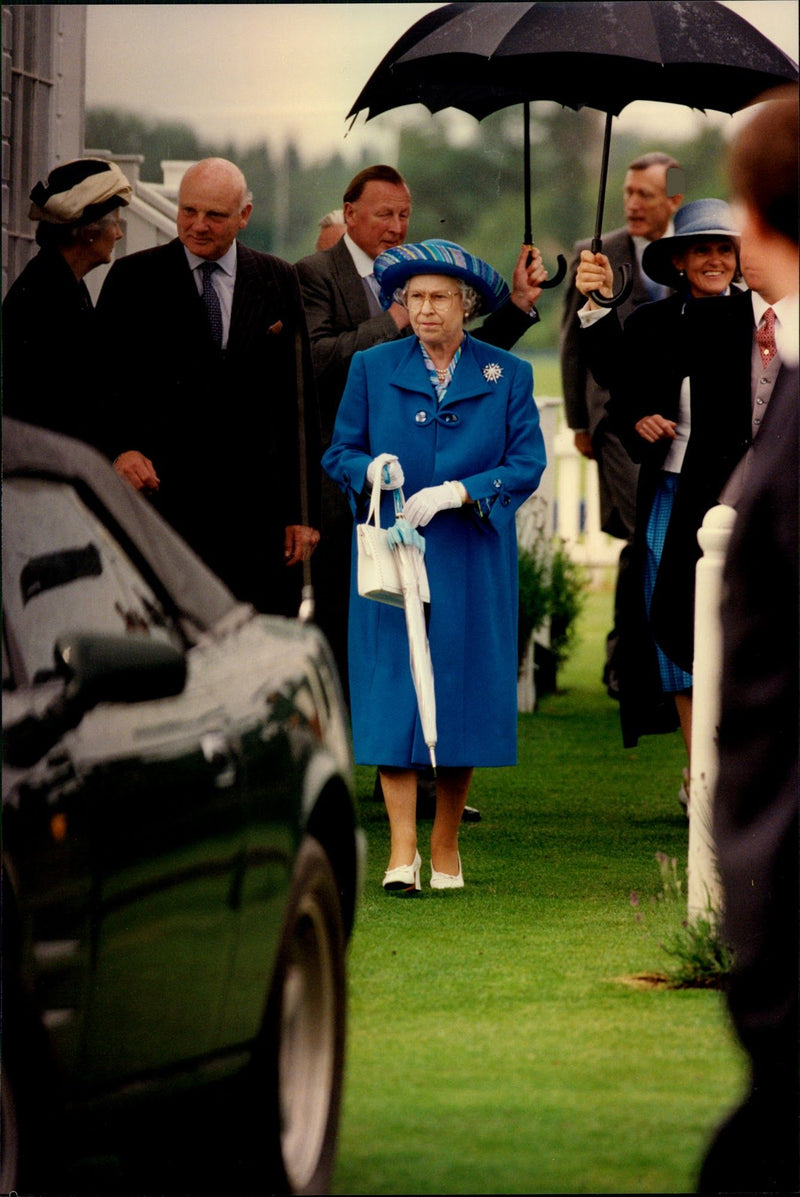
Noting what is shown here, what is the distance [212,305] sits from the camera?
457 cm

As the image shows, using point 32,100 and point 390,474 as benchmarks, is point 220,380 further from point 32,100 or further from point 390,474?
point 390,474

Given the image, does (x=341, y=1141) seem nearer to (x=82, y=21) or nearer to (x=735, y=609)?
(x=735, y=609)

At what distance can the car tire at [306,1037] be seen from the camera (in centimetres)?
376

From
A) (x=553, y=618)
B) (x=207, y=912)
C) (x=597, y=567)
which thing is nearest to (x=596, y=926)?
(x=207, y=912)

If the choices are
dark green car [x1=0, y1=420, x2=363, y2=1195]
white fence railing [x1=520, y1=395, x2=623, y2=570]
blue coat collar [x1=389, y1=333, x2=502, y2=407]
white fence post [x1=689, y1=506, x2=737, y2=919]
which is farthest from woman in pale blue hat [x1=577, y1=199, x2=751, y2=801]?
white fence railing [x1=520, y1=395, x2=623, y2=570]

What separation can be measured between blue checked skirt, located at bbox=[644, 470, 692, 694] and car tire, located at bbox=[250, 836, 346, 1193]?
9.50 feet

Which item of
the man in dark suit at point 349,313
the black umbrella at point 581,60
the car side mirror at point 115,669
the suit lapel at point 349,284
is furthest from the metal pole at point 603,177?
the car side mirror at point 115,669

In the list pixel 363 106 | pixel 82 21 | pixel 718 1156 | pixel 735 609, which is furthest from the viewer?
pixel 363 106

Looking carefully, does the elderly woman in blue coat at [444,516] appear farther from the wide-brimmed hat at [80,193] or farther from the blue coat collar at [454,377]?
the wide-brimmed hat at [80,193]

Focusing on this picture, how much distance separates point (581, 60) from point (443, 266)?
659 mm

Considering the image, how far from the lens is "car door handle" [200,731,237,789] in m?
3.55

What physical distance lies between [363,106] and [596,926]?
2.10 m

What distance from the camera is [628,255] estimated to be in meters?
8.17

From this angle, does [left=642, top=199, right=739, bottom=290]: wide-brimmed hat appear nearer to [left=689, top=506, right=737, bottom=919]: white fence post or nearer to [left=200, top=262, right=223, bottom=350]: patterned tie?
[left=689, top=506, right=737, bottom=919]: white fence post
